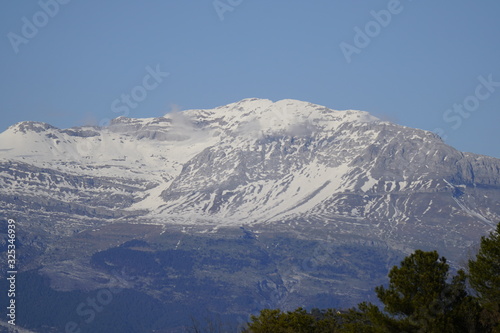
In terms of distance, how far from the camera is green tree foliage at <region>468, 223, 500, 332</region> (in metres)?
82.8

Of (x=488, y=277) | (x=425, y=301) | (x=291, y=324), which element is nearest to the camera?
(x=425, y=301)

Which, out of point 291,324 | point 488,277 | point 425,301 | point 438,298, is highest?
point 488,277

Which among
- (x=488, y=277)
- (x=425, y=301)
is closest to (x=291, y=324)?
(x=425, y=301)

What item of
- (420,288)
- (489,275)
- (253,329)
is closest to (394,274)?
(420,288)

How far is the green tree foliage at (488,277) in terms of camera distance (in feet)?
271

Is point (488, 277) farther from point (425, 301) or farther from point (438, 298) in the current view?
point (425, 301)

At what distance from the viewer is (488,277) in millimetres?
85188

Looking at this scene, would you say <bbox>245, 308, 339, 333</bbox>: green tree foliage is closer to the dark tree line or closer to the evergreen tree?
the dark tree line

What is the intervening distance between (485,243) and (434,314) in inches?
373

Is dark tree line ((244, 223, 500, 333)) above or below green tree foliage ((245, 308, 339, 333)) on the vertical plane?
above

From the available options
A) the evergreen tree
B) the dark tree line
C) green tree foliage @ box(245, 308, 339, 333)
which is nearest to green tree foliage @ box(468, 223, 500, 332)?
the dark tree line

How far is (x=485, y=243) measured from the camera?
284ft

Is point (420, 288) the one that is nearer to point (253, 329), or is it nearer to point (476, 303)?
point (476, 303)

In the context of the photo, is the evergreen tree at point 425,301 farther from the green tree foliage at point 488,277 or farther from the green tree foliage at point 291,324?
the green tree foliage at point 291,324
